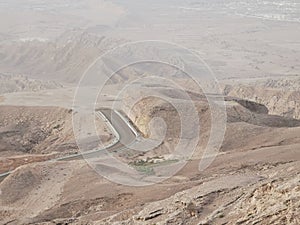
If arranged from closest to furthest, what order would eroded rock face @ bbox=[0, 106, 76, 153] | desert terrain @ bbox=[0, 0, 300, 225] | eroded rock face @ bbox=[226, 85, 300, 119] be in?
desert terrain @ bbox=[0, 0, 300, 225]
eroded rock face @ bbox=[0, 106, 76, 153]
eroded rock face @ bbox=[226, 85, 300, 119]

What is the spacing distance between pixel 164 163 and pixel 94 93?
3315cm

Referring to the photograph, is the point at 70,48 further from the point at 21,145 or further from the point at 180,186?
the point at 180,186

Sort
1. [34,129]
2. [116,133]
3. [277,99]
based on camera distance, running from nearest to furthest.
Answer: [116,133]
[34,129]
[277,99]

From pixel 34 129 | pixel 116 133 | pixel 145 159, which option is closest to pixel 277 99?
pixel 116 133

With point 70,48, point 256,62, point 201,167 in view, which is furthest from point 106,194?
point 256,62

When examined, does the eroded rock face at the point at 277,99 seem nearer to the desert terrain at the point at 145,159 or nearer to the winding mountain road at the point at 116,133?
the desert terrain at the point at 145,159

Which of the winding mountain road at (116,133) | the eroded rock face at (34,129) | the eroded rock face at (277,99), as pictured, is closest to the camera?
the winding mountain road at (116,133)

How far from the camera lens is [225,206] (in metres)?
18.5

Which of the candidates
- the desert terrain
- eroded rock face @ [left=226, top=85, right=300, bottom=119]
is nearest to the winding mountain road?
the desert terrain

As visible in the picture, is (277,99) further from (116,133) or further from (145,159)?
(145,159)

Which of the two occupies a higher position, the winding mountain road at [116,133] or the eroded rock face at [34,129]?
the winding mountain road at [116,133]

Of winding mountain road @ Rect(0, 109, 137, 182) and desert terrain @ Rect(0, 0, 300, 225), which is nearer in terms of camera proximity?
desert terrain @ Rect(0, 0, 300, 225)

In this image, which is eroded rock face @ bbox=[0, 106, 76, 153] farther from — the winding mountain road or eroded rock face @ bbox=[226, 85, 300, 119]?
eroded rock face @ bbox=[226, 85, 300, 119]

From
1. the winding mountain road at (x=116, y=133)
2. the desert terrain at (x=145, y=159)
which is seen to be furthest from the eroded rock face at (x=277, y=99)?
the winding mountain road at (x=116, y=133)
